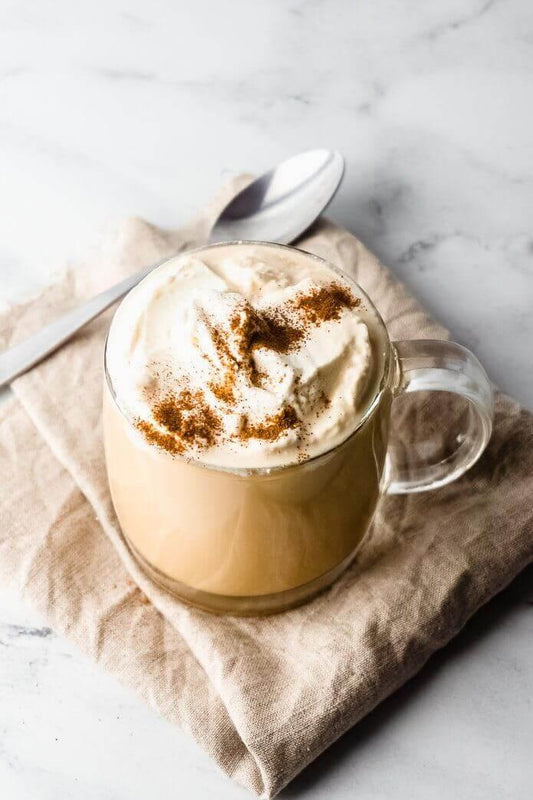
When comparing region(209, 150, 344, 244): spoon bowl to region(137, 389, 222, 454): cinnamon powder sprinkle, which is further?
region(209, 150, 344, 244): spoon bowl

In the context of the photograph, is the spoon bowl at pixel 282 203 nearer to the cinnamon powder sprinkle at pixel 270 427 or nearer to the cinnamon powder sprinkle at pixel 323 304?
the cinnamon powder sprinkle at pixel 323 304

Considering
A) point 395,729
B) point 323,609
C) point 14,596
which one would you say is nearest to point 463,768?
point 395,729

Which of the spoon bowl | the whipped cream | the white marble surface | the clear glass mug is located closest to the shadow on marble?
the white marble surface

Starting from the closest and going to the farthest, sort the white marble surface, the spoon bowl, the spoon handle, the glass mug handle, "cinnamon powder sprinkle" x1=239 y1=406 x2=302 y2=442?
"cinnamon powder sprinkle" x1=239 y1=406 x2=302 y2=442 → the glass mug handle → the white marble surface → the spoon handle → the spoon bowl

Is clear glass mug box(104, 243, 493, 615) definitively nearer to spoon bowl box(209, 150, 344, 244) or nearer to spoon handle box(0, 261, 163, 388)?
spoon handle box(0, 261, 163, 388)

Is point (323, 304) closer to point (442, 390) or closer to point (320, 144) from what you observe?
point (442, 390)

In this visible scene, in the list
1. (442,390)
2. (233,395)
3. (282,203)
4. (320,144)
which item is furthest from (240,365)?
(320,144)

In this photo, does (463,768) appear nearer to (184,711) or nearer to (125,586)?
(184,711)
